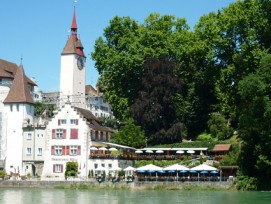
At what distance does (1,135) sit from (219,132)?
24.9 m

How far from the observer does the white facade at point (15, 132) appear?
63697 mm

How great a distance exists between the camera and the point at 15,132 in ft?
212

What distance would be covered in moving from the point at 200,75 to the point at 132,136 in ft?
35.0

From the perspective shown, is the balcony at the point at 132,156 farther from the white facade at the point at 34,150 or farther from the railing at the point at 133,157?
the white facade at the point at 34,150

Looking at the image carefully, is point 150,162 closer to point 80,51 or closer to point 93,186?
point 93,186

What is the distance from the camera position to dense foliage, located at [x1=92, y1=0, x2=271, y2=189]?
159 feet

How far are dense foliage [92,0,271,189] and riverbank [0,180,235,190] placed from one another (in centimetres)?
284

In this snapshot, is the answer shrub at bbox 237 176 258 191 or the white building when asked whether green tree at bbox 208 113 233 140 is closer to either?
shrub at bbox 237 176 258 191

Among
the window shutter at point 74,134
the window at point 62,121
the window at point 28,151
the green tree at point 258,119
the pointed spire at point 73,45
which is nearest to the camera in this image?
the green tree at point 258,119

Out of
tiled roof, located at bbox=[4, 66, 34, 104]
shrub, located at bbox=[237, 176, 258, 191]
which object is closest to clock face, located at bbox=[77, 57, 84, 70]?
tiled roof, located at bbox=[4, 66, 34, 104]

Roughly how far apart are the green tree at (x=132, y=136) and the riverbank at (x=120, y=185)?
1095cm

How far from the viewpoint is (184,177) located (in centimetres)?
5194

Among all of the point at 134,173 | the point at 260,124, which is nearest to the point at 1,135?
the point at 134,173

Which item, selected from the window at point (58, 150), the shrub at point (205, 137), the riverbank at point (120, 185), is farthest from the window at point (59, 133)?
the shrub at point (205, 137)
